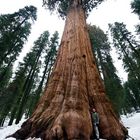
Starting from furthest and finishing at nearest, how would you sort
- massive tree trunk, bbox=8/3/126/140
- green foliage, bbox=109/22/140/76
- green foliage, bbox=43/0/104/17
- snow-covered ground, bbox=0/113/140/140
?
green foliage, bbox=109/22/140/76
green foliage, bbox=43/0/104/17
snow-covered ground, bbox=0/113/140/140
massive tree trunk, bbox=8/3/126/140

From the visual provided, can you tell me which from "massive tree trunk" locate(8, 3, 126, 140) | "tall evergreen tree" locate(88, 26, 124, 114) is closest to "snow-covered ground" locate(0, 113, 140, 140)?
"massive tree trunk" locate(8, 3, 126, 140)

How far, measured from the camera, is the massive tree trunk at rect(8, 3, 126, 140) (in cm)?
616

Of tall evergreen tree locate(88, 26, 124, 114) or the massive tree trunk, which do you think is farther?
tall evergreen tree locate(88, 26, 124, 114)

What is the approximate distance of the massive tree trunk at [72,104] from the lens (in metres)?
6.16

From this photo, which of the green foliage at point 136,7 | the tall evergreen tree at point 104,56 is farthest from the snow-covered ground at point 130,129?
the green foliage at point 136,7

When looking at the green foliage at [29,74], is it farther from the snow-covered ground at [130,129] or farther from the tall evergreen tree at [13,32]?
the snow-covered ground at [130,129]

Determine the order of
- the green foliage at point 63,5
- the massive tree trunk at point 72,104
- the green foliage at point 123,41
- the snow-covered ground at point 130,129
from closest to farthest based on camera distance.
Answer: the massive tree trunk at point 72,104, the snow-covered ground at point 130,129, the green foliage at point 63,5, the green foliage at point 123,41

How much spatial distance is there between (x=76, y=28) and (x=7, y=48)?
13.1 m

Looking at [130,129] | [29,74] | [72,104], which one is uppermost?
[29,74]

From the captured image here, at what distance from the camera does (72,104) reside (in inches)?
269

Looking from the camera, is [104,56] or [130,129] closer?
[130,129]

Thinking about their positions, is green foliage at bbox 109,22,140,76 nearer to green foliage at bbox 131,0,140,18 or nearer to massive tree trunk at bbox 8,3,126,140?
green foliage at bbox 131,0,140,18

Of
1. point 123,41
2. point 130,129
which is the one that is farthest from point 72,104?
point 123,41

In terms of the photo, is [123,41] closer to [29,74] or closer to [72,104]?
[29,74]
